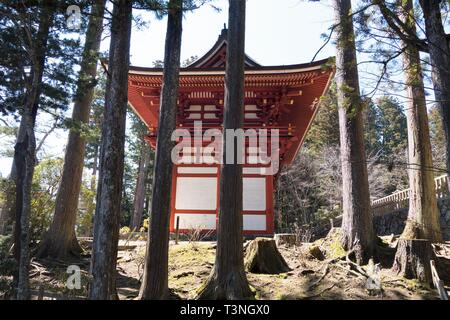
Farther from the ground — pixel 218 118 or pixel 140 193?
pixel 218 118

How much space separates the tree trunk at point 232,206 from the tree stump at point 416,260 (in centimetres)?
264

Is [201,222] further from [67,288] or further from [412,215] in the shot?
[412,215]

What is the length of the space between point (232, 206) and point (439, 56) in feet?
10.9

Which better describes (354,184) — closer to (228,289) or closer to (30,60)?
(228,289)

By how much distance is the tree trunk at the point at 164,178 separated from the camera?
15.3 ft

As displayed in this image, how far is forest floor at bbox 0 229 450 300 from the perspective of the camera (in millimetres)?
4828

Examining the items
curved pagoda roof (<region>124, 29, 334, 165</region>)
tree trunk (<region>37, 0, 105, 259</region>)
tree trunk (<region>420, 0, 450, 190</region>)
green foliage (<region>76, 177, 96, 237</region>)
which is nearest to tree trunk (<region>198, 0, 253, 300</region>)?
tree trunk (<region>420, 0, 450, 190</region>)

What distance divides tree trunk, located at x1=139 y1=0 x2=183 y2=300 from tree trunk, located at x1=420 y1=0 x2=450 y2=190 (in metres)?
3.58

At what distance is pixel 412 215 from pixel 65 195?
8444 mm

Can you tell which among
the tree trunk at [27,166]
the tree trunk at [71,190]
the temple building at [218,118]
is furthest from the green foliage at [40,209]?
the tree trunk at [27,166]

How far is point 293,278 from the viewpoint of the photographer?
550 cm

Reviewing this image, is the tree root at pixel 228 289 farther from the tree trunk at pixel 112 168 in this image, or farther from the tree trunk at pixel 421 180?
the tree trunk at pixel 421 180

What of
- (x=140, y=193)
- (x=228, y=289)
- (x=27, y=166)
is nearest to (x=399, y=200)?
(x=228, y=289)

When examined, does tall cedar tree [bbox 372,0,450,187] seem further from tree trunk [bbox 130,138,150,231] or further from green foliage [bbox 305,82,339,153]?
green foliage [bbox 305,82,339,153]
